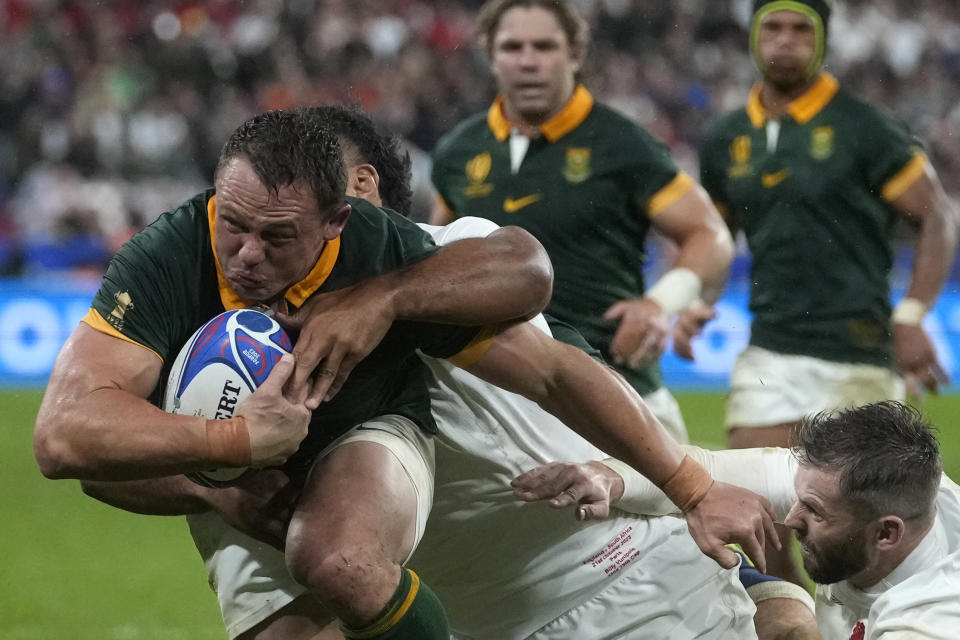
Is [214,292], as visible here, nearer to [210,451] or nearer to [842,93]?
[210,451]

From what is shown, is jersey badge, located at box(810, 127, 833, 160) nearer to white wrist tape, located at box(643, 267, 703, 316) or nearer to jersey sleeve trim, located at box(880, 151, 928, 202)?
jersey sleeve trim, located at box(880, 151, 928, 202)

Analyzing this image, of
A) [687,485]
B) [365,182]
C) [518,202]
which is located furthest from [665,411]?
[687,485]

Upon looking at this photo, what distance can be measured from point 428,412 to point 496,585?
521 mm

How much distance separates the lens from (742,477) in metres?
3.49

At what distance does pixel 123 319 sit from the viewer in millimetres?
2850

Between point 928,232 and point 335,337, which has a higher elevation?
point 335,337

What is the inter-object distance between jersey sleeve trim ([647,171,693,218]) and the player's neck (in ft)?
1.94

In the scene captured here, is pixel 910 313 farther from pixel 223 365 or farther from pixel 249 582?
pixel 223 365

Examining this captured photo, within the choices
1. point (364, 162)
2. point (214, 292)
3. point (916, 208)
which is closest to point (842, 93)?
point (916, 208)

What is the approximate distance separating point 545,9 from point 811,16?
3.34ft

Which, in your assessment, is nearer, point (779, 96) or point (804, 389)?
point (804, 389)

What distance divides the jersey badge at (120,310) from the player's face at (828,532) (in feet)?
4.89

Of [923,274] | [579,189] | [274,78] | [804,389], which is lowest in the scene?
[804,389]

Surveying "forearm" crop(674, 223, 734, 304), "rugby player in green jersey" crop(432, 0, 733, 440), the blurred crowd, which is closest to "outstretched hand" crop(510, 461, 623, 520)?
"rugby player in green jersey" crop(432, 0, 733, 440)
